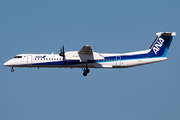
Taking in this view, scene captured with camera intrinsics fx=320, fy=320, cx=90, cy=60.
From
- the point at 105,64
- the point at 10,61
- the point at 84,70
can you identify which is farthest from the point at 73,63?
the point at 10,61

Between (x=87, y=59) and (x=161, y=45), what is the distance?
9144mm

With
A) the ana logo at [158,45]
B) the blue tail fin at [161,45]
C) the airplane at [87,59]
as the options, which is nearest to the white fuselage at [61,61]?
the airplane at [87,59]

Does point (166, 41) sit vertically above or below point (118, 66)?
above

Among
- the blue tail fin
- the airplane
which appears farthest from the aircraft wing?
the blue tail fin

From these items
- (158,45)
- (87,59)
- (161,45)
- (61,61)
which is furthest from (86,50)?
(161,45)

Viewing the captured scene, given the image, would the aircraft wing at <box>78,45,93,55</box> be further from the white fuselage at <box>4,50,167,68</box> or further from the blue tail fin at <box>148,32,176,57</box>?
the blue tail fin at <box>148,32,176,57</box>

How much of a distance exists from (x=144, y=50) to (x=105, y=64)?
513 centimetres

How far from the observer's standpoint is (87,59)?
36188mm

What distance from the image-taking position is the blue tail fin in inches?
1487

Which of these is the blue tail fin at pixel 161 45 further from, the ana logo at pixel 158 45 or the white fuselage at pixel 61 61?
the white fuselage at pixel 61 61

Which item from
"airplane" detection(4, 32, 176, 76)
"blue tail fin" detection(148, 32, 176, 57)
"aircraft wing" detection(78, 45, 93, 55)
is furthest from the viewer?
"blue tail fin" detection(148, 32, 176, 57)

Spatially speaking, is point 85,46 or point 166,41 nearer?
point 85,46

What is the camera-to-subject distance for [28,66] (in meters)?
36.5

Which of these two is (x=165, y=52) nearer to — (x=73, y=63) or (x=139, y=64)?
(x=139, y=64)
